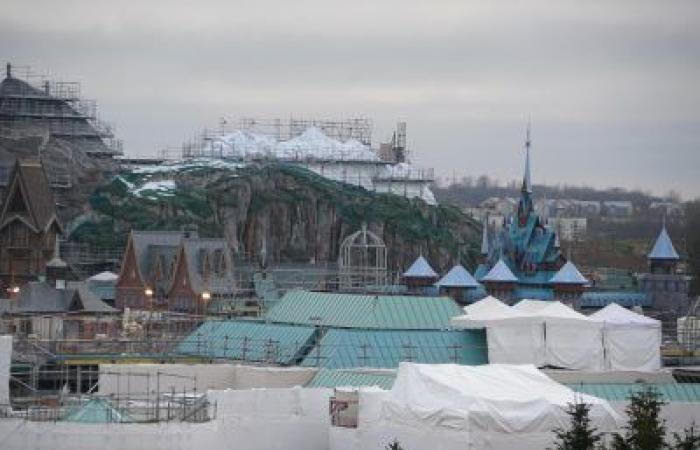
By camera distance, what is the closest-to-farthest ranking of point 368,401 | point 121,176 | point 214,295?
point 368,401, point 214,295, point 121,176

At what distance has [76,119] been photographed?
187750 millimetres

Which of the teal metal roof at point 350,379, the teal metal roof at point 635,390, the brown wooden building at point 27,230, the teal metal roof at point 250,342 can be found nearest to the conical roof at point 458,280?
the brown wooden building at point 27,230

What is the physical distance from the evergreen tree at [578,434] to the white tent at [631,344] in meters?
32.8

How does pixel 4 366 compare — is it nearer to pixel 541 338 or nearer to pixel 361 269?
pixel 541 338

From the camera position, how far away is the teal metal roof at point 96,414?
66.8 meters

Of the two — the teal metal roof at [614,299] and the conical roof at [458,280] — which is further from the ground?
the conical roof at [458,280]

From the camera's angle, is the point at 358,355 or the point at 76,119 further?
the point at 76,119

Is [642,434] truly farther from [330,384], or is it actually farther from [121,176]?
[121,176]

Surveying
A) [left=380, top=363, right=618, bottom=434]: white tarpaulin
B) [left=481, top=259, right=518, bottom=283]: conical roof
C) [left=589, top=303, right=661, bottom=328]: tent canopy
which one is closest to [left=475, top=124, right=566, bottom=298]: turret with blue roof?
[left=481, top=259, right=518, bottom=283]: conical roof

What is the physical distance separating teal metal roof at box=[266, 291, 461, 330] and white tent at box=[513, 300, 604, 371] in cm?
409

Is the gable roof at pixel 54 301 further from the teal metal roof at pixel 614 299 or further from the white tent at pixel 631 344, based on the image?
the teal metal roof at pixel 614 299

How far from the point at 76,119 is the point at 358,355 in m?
97.7

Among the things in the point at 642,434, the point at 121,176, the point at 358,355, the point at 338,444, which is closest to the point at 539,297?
the point at 121,176

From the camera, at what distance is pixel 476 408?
71562 millimetres
